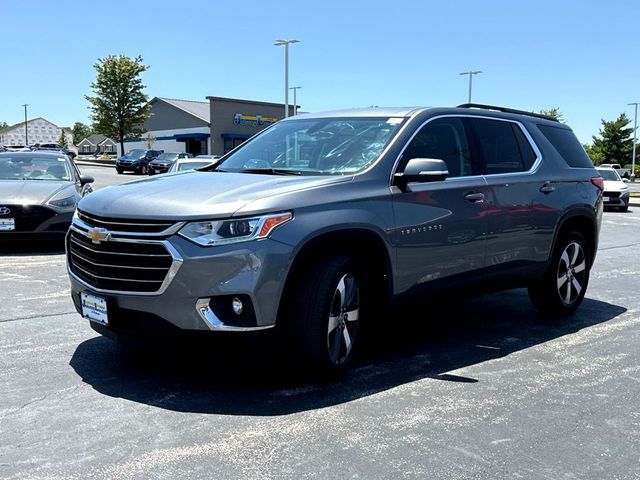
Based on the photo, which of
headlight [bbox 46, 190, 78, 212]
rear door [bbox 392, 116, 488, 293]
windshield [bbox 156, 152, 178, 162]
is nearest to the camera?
rear door [bbox 392, 116, 488, 293]

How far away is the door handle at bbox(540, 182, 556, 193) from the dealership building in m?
51.3

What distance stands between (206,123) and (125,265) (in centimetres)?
5494

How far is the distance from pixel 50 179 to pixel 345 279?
7.30 metres

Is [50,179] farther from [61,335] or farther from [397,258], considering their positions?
[397,258]

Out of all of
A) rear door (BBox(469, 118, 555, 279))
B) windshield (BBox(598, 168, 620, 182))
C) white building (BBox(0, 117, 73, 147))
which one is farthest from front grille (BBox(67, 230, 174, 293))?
white building (BBox(0, 117, 73, 147))

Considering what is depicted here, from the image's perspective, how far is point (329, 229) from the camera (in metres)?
4.05

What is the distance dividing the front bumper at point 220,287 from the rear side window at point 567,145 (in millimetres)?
3653

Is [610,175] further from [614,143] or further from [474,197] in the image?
[614,143]

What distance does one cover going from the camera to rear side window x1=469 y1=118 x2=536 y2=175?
217 inches

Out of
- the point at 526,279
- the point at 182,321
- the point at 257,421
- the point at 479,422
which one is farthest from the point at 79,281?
the point at 526,279

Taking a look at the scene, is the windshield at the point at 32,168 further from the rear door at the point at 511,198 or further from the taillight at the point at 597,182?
the taillight at the point at 597,182

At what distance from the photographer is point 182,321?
12.3 feet

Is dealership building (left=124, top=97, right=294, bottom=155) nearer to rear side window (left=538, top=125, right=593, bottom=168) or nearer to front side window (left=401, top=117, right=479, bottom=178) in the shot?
rear side window (left=538, top=125, right=593, bottom=168)

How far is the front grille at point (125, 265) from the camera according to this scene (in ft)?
12.4
